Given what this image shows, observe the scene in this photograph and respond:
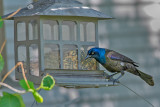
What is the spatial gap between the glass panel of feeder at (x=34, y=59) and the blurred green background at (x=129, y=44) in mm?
2156

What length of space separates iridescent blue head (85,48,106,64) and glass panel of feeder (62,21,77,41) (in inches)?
6.3

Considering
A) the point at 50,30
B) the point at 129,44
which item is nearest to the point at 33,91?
the point at 50,30

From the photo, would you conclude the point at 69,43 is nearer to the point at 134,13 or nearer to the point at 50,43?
the point at 50,43

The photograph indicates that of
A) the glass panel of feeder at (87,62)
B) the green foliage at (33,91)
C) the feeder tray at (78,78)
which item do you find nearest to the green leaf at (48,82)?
the green foliage at (33,91)

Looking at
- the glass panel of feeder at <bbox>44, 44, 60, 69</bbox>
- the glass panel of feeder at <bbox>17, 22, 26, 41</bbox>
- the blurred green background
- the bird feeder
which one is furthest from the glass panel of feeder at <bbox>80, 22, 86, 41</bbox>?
the blurred green background

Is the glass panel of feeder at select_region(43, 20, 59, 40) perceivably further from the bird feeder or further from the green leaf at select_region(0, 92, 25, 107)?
the green leaf at select_region(0, 92, 25, 107)

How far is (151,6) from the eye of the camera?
15.6 feet

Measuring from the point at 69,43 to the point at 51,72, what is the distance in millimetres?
271

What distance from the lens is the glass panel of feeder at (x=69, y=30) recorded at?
8.22 feet

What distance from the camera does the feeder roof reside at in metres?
2.29

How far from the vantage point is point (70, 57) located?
8.17 ft

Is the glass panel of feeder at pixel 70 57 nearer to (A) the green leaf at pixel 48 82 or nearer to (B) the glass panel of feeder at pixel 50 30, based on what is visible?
(B) the glass panel of feeder at pixel 50 30

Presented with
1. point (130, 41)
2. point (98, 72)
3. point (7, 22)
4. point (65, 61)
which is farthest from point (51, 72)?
point (130, 41)

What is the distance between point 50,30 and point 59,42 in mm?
99
